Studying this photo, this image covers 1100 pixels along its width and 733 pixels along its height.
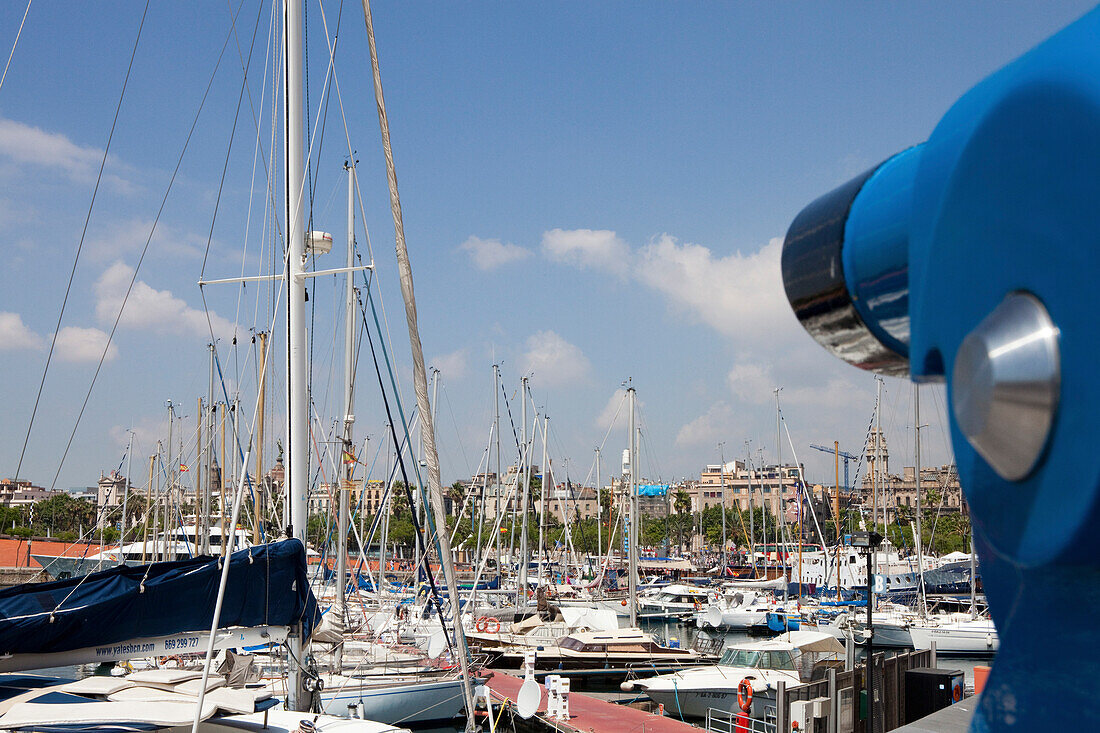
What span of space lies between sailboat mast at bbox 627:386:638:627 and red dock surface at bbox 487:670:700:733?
1541 cm

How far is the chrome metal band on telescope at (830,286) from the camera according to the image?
121 cm

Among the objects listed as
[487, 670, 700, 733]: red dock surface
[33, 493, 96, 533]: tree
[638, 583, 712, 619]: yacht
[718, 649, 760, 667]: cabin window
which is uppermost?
[33, 493, 96, 533]: tree

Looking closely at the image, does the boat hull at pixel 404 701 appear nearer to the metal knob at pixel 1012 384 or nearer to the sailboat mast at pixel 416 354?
the sailboat mast at pixel 416 354

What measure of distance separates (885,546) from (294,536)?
63.2 meters

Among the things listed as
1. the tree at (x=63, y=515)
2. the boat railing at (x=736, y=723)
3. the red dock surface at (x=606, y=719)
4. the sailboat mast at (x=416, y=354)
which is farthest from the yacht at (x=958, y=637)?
the tree at (x=63, y=515)

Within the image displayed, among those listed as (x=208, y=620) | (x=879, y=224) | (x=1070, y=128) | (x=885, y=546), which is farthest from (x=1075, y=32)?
(x=885, y=546)

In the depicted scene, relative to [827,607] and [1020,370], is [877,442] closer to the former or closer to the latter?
[827,607]

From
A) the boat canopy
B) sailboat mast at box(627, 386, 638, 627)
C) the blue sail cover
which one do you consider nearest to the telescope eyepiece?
the blue sail cover

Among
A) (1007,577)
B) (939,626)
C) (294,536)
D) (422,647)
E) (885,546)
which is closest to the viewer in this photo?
(1007,577)

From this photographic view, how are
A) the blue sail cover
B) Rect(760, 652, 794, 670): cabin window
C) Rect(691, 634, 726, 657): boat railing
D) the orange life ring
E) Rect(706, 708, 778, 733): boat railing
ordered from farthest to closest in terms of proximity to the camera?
Rect(691, 634, 726, 657): boat railing
Rect(760, 652, 794, 670): cabin window
the orange life ring
Rect(706, 708, 778, 733): boat railing
the blue sail cover

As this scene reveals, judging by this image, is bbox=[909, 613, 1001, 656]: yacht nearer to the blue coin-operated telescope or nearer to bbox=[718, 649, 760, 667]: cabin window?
bbox=[718, 649, 760, 667]: cabin window

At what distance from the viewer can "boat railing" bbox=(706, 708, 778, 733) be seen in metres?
17.6

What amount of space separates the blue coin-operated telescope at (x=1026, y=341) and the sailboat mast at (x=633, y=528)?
39.0 m

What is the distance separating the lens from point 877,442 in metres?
51.9
